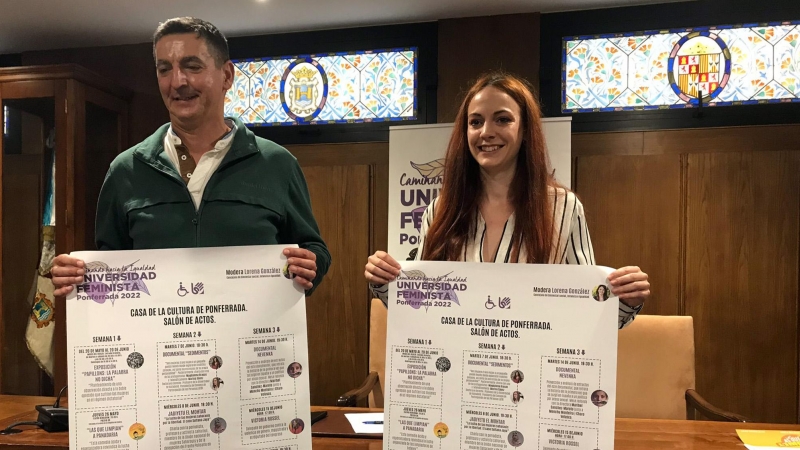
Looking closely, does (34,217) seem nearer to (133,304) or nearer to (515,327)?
(133,304)

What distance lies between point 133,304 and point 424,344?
720 millimetres

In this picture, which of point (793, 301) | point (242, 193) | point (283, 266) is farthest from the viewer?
point (793, 301)

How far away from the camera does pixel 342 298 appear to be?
3.91 meters

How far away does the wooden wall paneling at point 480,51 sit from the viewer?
3646mm

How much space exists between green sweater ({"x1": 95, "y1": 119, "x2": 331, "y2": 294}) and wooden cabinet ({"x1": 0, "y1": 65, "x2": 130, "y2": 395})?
8.07 feet

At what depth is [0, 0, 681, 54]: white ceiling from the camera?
11.4 ft

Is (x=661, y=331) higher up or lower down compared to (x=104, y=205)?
lower down

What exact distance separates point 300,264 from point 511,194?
25.4 inches

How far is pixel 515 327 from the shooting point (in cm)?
127

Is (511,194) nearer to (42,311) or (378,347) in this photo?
(378,347)

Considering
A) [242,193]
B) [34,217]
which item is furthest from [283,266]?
[34,217]

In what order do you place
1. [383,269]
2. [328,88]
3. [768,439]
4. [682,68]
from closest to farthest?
1. [383,269]
2. [768,439]
3. [682,68]
4. [328,88]

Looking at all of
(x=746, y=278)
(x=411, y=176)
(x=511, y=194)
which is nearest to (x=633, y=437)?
(x=511, y=194)

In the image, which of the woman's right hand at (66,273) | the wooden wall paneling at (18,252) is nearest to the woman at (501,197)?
the woman's right hand at (66,273)
